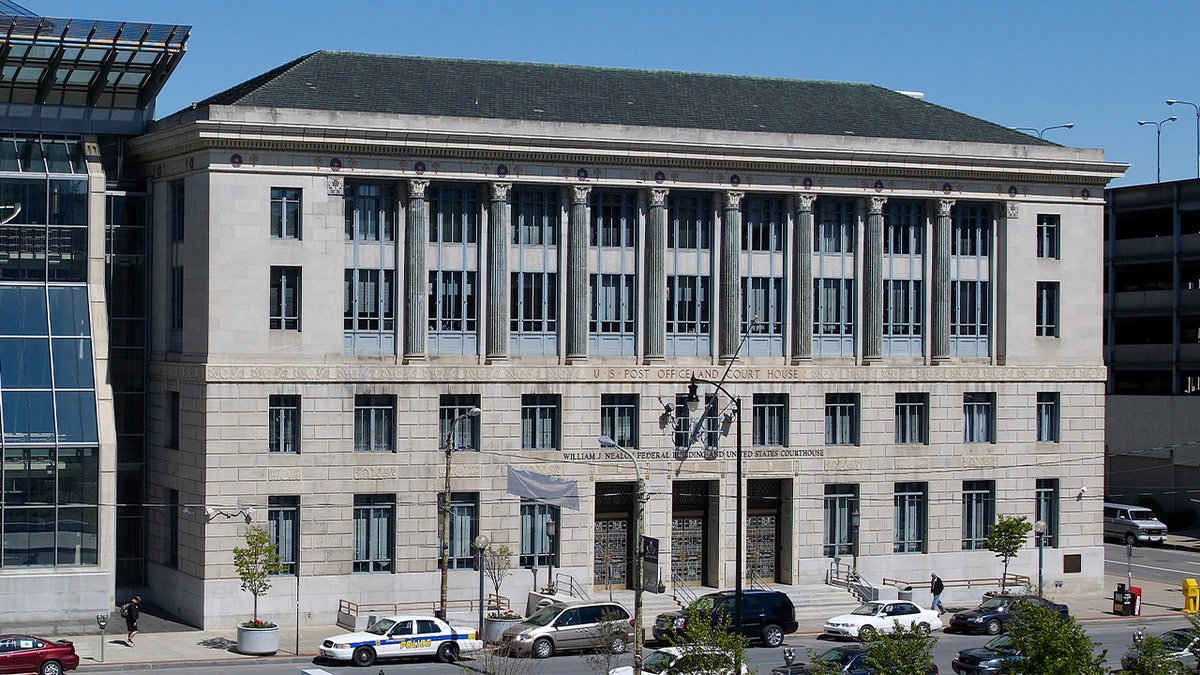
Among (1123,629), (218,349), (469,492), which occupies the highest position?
(218,349)

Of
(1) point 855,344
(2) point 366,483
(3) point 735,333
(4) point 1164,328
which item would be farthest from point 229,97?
(4) point 1164,328

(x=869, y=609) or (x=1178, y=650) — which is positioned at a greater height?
(x=1178, y=650)

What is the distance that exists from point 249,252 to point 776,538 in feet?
77.8

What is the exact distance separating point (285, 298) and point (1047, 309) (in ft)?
105

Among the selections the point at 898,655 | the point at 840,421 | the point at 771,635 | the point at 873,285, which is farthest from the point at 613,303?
the point at 898,655

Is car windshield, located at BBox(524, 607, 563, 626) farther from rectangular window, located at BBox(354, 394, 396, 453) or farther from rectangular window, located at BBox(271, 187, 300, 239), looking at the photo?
rectangular window, located at BBox(271, 187, 300, 239)

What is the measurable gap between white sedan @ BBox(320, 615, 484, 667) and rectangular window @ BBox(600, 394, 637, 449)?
12.6 m

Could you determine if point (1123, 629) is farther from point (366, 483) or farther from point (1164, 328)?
point (1164, 328)

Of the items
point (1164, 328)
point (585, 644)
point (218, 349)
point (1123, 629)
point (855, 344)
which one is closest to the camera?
point (585, 644)

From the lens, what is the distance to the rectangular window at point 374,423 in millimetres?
64062

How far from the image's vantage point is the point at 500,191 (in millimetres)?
65250

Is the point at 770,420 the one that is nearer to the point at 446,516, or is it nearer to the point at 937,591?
the point at 937,591

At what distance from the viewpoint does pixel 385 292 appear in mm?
64812

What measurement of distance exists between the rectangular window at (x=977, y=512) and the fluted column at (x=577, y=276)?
1759 cm
